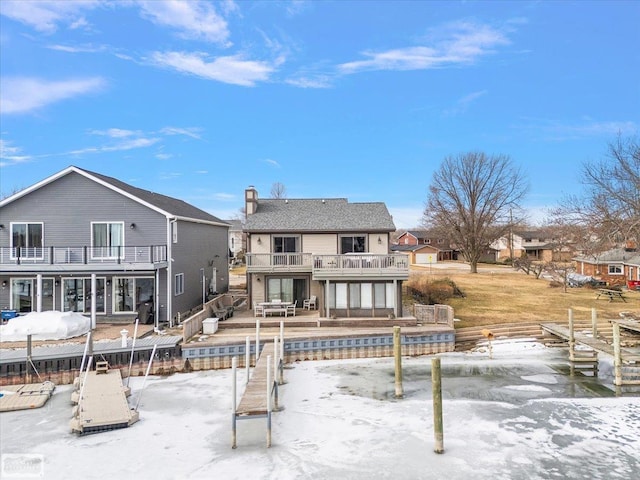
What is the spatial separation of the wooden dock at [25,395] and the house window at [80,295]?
6035 millimetres

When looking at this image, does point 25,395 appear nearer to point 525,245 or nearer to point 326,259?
point 326,259

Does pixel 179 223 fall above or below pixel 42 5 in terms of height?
below

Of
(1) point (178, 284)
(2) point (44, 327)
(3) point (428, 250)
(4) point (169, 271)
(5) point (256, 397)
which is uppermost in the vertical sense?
(3) point (428, 250)

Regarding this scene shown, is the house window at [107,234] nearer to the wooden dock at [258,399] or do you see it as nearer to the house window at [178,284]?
the house window at [178,284]

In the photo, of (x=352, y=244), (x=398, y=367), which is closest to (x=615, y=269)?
(x=352, y=244)

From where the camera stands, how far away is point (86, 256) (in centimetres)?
1922

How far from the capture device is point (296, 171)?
62.0 m

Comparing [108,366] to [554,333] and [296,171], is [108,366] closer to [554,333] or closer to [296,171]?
[554,333]

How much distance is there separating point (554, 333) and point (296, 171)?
47.5 m

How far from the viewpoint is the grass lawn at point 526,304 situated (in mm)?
22328

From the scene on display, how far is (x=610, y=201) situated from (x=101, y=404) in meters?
23.6

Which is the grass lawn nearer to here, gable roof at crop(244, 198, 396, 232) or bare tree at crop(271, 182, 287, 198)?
gable roof at crop(244, 198, 396, 232)

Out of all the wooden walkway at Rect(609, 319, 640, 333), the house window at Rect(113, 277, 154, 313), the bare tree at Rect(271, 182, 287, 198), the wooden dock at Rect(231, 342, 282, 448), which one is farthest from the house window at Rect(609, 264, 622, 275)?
the bare tree at Rect(271, 182, 287, 198)

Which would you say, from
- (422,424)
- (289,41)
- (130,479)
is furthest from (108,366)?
(289,41)
